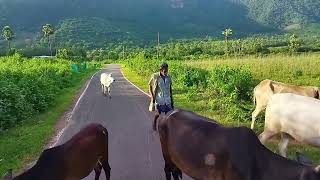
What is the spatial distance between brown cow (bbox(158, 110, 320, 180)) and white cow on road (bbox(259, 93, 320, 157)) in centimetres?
231

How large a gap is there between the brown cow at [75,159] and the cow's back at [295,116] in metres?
3.35

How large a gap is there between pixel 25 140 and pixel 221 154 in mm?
7645

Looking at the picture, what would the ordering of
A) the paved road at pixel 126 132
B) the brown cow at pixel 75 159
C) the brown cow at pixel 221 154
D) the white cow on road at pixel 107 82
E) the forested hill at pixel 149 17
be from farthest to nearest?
the forested hill at pixel 149 17
the white cow on road at pixel 107 82
the paved road at pixel 126 132
the brown cow at pixel 75 159
the brown cow at pixel 221 154

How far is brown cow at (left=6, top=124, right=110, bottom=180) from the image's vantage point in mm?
6688

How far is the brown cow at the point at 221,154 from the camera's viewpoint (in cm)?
591

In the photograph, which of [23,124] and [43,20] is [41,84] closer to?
[23,124]

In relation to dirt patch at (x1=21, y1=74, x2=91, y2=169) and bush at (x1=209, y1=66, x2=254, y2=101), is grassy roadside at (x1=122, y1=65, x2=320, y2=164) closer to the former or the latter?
bush at (x1=209, y1=66, x2=254, y2=101)

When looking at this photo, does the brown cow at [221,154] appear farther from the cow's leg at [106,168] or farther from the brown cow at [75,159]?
the cow's leg at [106,168]

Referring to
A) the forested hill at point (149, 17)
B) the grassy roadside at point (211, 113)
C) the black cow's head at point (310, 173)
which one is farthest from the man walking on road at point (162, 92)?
the forested hill at point (149, 17)

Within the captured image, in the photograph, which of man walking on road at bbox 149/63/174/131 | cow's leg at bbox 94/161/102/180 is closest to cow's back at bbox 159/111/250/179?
cow's leg at bbox 94/161/102/180

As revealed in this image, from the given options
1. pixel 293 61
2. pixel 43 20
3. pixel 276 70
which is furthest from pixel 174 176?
pixel 43 20

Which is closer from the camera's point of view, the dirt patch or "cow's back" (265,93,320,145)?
"cow's back" (265,93,320,145)

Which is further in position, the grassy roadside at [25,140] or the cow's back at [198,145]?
the grassy roadside at [25,140]

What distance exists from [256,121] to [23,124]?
24.4 feet
